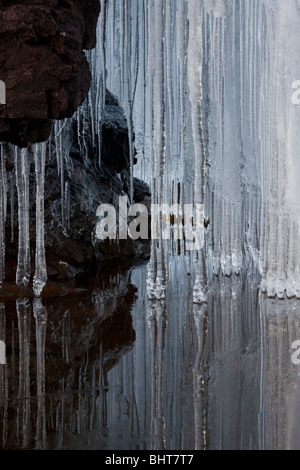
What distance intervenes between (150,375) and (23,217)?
15.2ft

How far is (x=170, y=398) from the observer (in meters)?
3.33

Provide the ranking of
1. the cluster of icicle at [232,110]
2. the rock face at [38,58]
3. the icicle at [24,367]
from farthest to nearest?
the cluster of icicle at [232,110] < the rock face at [38,58] < the icicle at [24,367]

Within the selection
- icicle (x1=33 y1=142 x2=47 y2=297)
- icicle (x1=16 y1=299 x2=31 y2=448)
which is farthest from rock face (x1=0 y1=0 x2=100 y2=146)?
icicle (x1=16 y1=299 x2=31 y2=448)

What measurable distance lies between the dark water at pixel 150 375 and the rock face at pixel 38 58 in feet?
8.16

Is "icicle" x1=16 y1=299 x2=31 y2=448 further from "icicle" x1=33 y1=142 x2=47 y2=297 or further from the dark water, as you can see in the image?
"icicle" x1=33 y1=142 x2=47 y2=297

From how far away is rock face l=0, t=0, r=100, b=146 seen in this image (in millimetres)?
5703

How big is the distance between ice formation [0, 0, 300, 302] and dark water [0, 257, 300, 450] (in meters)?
→ 1.04

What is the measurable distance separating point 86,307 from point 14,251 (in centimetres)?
409

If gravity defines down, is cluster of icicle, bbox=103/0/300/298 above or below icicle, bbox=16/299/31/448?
above

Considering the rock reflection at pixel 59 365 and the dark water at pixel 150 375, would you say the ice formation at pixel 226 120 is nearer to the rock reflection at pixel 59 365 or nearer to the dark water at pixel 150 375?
the dark water at pixel 150 375

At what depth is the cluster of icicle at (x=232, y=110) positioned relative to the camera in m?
6.62

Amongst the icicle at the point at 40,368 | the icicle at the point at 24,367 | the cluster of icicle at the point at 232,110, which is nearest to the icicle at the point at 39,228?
the icicle at the point at 40,368
